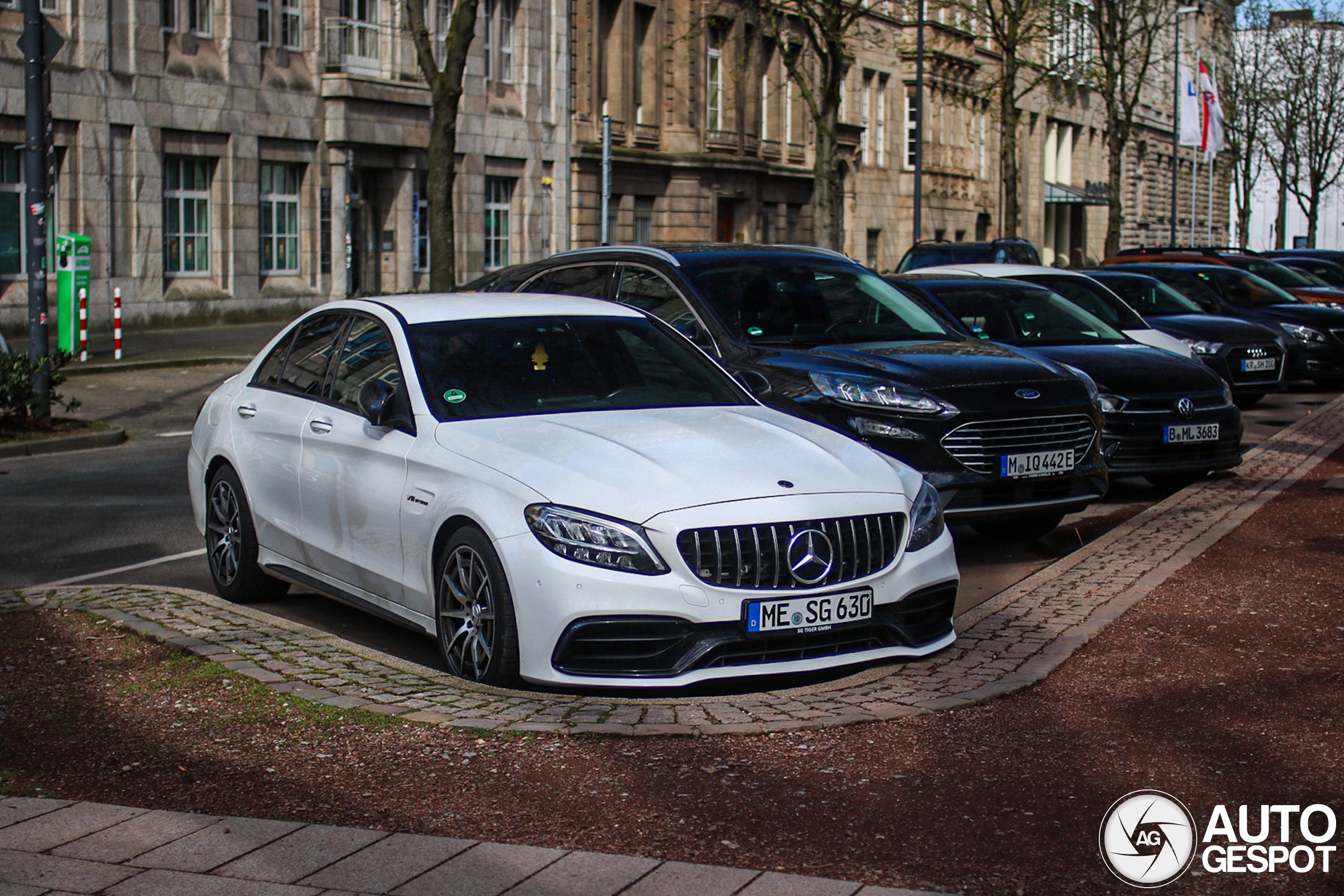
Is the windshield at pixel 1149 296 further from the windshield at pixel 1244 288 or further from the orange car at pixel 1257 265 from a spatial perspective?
the orange car at pixel 1257 265

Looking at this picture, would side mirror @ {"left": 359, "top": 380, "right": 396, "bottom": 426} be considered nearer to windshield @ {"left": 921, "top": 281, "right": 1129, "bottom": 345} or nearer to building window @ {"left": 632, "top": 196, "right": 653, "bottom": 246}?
windshield @ {"left": 921, "top": 281, "right": 1129, "bottom": 345}

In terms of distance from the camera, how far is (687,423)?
6.65 m

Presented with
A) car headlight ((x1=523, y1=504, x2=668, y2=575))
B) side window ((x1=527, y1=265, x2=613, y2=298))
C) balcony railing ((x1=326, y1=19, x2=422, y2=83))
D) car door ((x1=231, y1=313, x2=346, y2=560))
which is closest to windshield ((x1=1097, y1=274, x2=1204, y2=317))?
side window ((x1=527, y1=265, x2=613, y2=298))

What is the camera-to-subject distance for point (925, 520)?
6.46 meters

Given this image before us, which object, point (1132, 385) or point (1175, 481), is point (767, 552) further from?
point (1175, 481)

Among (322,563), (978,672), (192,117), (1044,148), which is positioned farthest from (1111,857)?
(1044,148)

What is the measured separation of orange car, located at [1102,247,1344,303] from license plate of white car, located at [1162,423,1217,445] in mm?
13547

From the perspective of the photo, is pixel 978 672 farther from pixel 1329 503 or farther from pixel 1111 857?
pixel 1329 503

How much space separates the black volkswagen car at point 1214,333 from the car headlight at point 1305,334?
336 centimetres

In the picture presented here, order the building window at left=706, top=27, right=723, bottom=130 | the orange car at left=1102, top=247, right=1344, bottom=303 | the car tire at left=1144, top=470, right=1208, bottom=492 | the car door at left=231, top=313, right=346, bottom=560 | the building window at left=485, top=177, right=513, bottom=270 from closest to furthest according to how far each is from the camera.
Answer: the car door at left=231, top=313, right=346, bottom=560 < the car tire at left=1144, top=470, right=1208, bottom=492 < the orange car at left=1102, top=247, right=1344, bottom=303 < the building window at left=485, top=177, right=513, bottom=270 < the building window at left=706, top=27, right=723, bottom=130

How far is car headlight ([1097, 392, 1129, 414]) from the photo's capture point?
449 inches

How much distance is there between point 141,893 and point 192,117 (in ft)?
91.9

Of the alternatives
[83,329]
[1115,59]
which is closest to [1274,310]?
[83,329]

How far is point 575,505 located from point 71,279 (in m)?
19.1
